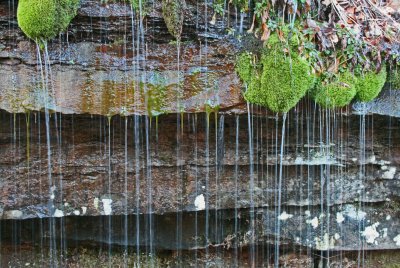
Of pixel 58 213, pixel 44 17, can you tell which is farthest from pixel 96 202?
pixel 44 17

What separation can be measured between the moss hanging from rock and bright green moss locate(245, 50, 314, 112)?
95 centimetres

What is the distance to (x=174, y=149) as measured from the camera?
4.48 m

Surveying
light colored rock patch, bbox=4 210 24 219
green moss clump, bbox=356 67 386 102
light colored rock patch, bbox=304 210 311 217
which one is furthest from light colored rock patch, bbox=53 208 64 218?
green moss clump, bbox=356 67 386 102

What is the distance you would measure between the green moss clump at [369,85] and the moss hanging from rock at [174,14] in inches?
79.1

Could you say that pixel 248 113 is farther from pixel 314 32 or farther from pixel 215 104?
pixel 314 32

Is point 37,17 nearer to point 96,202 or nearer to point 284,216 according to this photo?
point 96,202

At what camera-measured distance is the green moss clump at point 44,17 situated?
12.1 feet

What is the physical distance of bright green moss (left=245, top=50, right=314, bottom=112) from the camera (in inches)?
161

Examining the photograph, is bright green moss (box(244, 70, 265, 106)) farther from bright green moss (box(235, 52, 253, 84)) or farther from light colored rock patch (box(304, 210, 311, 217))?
light colored rock patch (box(304, 210, 311, 217))

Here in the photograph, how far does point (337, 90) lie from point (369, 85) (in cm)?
38

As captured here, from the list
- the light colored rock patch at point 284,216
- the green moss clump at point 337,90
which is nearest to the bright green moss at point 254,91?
the green moss clump at point 337,90

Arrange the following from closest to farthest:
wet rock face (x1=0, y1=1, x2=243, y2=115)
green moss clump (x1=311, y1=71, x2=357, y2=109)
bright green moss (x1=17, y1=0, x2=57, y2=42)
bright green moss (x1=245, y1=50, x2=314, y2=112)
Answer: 1. bright green moss (x1=17, y1=0, x2=57, y2=42)
2. wet rock face (x1=0, y1=1, x2=243, y2=115)
3. bright green moss (x1=245, y1=50, x2=314, y2=112)
4. green moss clump (x1=311, y1=71, x2=357, y2=109)

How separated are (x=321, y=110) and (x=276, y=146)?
641mm

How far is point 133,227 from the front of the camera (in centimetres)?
493
